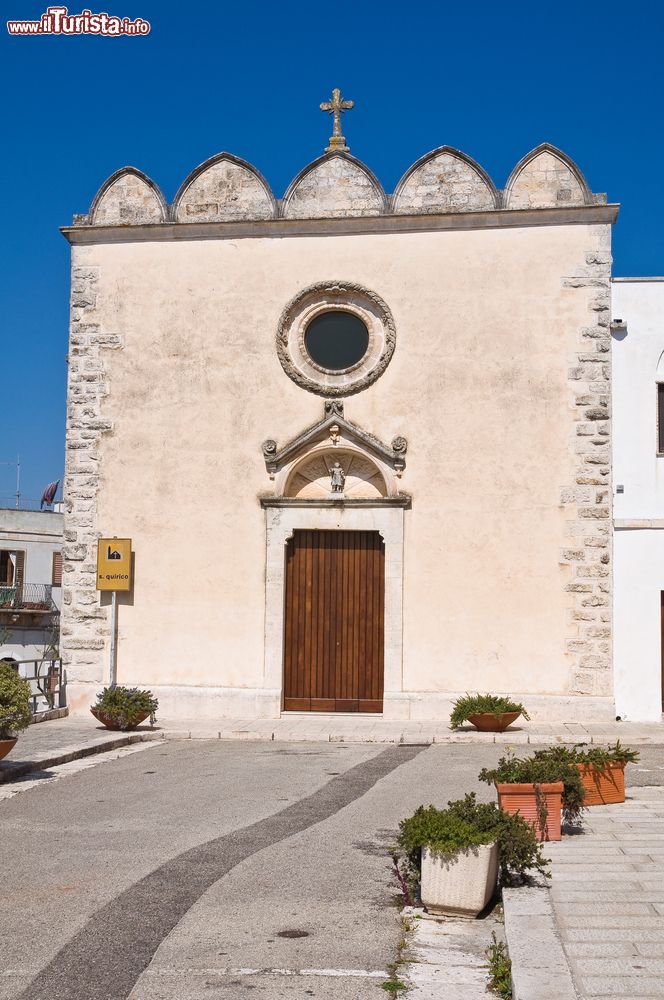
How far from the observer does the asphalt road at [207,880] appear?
4.93 meters

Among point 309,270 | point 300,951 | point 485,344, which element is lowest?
point 300,951

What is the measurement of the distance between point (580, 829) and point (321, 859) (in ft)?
6.78

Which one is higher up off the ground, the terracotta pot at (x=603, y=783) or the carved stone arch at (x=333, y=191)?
the carved stone arch at (x=333, y=191)

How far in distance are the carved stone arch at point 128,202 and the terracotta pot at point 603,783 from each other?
11912 mm

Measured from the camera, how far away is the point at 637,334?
16.7 meters

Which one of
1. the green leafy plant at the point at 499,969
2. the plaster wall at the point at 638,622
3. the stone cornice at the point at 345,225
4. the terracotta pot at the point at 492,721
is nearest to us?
the green leafy plant at the point at 499,969

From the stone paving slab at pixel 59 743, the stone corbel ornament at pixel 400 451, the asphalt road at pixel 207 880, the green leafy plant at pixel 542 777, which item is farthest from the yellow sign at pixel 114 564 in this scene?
the green leafy plant at pixel 542 777

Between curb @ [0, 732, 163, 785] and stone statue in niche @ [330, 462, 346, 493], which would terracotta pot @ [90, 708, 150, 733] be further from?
stone statue in niche @ [330, 462, 346, 493]

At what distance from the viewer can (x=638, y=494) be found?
16531 mm

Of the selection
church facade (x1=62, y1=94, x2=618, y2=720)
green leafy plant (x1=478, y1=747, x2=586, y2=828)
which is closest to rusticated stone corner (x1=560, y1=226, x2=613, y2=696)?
church facade (x1=62, y1=94, x2=618, y2=720)

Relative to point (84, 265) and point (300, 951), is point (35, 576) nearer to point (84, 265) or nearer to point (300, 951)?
point (84, 265)

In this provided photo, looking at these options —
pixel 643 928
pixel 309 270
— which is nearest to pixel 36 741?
pixel 309 270

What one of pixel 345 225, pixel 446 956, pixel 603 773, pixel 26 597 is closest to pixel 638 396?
pixel 345 225

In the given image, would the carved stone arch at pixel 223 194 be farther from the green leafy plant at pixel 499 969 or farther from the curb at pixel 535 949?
the green leafy plant at pixel 499 969
